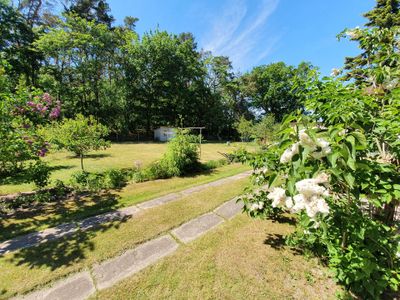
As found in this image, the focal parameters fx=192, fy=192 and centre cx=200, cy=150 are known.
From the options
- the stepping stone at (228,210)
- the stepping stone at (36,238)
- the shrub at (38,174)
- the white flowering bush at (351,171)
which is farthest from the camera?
the shrub at (38,174)

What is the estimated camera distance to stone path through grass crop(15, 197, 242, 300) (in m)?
2.19

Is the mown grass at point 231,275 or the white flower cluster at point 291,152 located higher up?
the white flower cluster at point 291,152

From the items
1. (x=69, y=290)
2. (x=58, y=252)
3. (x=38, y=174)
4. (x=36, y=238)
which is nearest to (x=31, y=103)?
(x=38, y=174)

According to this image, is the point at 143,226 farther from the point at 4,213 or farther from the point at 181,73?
the point at 181,73

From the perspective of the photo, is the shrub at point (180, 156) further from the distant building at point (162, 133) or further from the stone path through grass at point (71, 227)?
the distant building at point (162, 133)

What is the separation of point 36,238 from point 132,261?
1840mm

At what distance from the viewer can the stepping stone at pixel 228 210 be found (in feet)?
13.6

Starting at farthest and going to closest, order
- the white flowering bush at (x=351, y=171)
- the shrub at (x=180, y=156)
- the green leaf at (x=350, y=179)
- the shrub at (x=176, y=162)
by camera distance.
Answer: the shrub at (x=180, y=156)
the shrub at (x=176, y=162)
the white flowering bush at (x=351, y=171)
the green leaf at (x=350, y=179)

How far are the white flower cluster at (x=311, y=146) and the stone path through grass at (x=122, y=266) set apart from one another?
241cm

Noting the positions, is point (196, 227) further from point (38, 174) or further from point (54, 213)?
point (38, 174)

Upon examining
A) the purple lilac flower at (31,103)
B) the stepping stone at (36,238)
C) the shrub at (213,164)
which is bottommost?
the stepping stone at (36,238)

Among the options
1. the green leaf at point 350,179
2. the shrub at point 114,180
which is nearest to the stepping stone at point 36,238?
the shrub at point 114,180

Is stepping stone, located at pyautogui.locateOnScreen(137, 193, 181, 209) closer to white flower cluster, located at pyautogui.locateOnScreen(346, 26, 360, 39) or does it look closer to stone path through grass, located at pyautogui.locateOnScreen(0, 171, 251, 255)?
stone path through grass, located at pyautogui.locateOnScreen(0, 171, 251, 255)

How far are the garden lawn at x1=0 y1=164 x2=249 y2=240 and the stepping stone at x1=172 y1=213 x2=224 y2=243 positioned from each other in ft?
5.54
